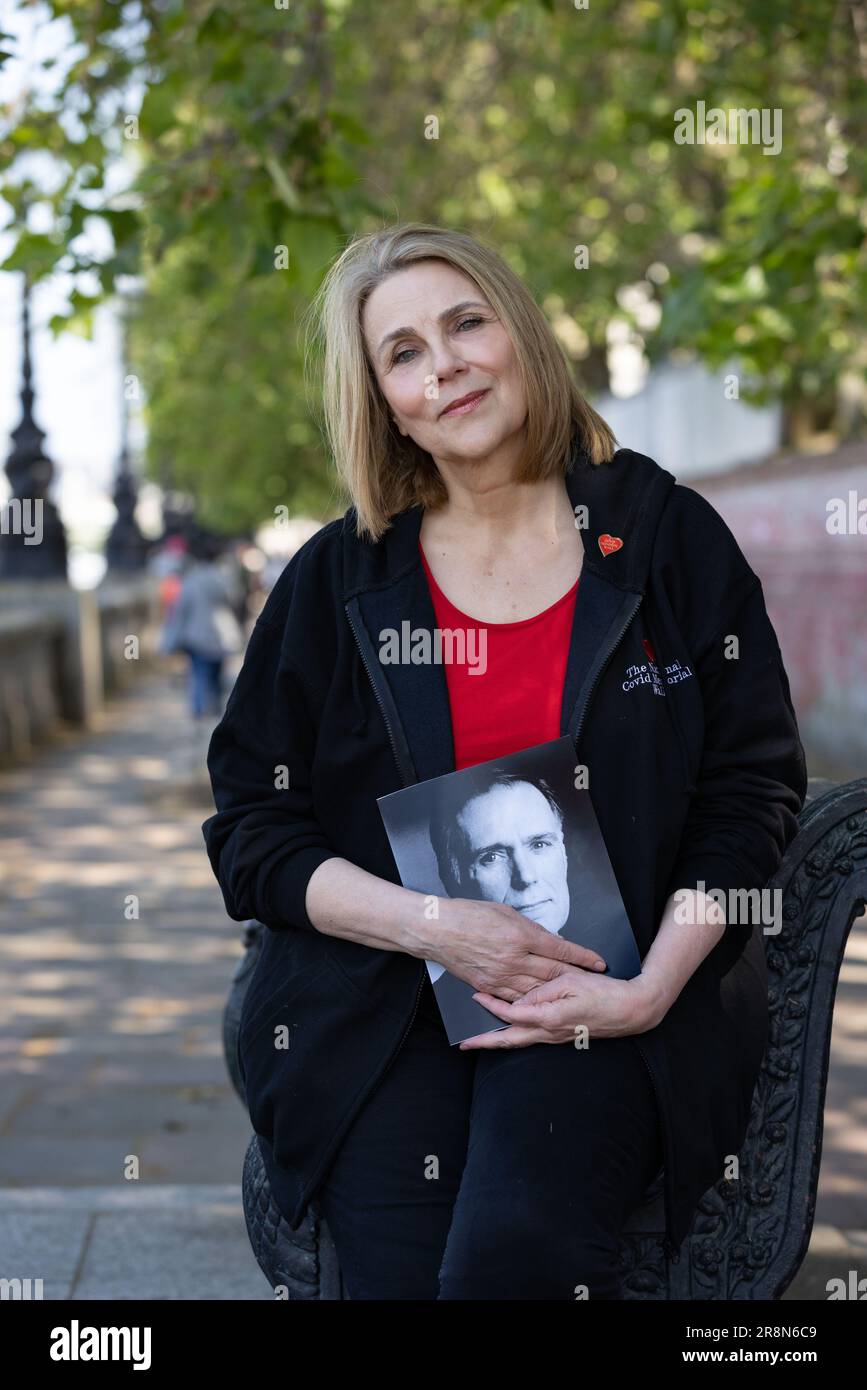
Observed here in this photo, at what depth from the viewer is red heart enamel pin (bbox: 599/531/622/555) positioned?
3.00 meters

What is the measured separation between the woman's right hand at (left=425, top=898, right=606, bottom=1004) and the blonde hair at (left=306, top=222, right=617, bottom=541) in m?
0.72

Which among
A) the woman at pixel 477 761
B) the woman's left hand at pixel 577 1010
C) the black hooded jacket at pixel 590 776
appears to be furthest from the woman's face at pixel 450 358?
the woman's left hand at pixel 577 1010

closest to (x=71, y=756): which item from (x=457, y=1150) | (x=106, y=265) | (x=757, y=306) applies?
(x=757, y=306)

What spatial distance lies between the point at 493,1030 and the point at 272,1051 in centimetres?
39

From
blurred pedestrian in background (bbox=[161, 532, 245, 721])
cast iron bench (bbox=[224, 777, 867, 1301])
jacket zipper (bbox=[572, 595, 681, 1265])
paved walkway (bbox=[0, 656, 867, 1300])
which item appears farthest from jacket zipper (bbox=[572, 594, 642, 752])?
blurred pedestrian in background (bbox=[161, 532, 245, 721])

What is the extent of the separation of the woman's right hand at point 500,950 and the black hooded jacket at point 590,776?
0.36 feet

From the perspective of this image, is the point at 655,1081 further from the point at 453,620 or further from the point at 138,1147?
the point at 138,1147

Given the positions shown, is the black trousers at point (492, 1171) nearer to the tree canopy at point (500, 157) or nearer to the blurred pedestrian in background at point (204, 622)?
the tree canopy at point (500, 157)

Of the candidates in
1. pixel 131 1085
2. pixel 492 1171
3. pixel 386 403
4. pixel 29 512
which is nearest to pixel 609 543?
pixel 386 403

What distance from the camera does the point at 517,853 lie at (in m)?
2.89

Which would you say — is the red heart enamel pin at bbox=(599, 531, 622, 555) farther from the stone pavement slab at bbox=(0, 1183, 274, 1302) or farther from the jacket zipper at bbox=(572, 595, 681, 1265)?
the stone pavement slab at bbox=(0, 1183, 274, 1302)

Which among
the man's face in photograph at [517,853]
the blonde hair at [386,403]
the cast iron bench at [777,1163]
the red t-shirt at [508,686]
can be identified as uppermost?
the blonde hair at [386,403]

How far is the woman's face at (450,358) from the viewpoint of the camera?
3062 mm

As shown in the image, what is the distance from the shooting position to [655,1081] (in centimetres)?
274
